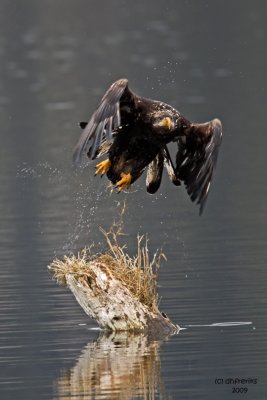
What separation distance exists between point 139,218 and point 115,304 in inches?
241

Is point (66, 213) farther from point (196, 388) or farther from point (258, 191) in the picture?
point (196, 388)

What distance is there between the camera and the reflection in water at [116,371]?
35.9 ft

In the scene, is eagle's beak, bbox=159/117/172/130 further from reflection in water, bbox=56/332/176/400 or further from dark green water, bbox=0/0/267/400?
reflection in water, bbox=56/332/176/400

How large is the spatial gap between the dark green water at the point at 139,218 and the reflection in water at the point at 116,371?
0.02m

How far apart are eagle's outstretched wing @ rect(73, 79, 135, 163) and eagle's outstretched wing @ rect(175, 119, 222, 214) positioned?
94 cm

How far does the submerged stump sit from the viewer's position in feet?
41.9

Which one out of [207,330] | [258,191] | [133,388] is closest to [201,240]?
[258,191]

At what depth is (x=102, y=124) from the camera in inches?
493

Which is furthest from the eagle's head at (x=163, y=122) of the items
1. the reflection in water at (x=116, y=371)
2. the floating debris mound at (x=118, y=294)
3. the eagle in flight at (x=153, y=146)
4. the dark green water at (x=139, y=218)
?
the reflection in water at (x=116, y=371)

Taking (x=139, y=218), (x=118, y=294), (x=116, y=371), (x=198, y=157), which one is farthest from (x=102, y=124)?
(x=139, y=218)

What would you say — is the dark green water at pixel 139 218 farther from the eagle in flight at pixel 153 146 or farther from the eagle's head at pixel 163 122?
the eagle's head at pixel 163 122

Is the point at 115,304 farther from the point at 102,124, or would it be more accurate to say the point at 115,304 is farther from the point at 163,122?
the point at 163,122

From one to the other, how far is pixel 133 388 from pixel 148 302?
6.40 feet

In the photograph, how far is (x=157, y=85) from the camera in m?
32.9
